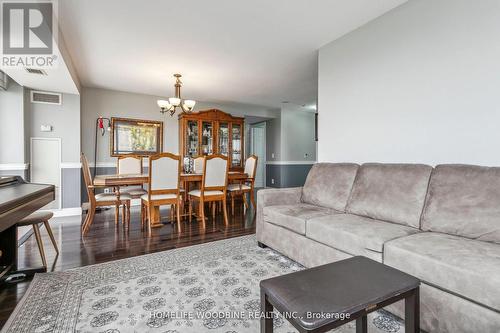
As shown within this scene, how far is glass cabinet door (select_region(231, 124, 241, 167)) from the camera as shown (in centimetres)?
616

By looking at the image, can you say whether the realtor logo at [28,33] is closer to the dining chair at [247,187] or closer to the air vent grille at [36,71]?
the air vent grille at [36,71]

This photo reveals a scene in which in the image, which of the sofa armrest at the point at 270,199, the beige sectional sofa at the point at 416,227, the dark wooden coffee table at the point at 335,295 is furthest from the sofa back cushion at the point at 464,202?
the sofa armrest at the point at 270,199

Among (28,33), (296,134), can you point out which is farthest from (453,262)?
(296,134)

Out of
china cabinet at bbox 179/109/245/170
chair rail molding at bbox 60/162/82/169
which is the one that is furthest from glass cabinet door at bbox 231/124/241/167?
chair rail molding at bbox 60/162/82/169

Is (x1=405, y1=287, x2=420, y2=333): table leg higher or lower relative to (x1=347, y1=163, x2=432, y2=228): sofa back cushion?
lower

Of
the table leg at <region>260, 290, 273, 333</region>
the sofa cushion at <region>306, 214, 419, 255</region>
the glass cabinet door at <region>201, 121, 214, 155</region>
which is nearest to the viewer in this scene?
the table leg at <region>260, 290, 273, 333</region>

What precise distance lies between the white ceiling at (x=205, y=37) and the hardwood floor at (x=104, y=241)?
2375 millimetres

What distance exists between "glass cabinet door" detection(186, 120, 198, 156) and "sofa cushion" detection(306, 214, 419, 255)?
4.15m

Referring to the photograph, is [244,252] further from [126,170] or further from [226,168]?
[126,170]

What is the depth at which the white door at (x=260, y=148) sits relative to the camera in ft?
25.6

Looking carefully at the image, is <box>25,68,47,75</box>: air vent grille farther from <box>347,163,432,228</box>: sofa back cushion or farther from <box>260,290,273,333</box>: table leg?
<box>347,163,432,228</box>: sofa back cushion

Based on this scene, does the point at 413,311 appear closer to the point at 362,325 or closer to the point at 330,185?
the point at 362,325

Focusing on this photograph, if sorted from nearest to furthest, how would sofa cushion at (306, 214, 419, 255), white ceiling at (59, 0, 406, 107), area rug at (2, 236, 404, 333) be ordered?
area rug at (2, 236, 404, 333), sofa cushion at (306, 214, 419, 255), white ceiling at (59, 0, 406, 107)

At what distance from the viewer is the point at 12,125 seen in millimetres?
3830
